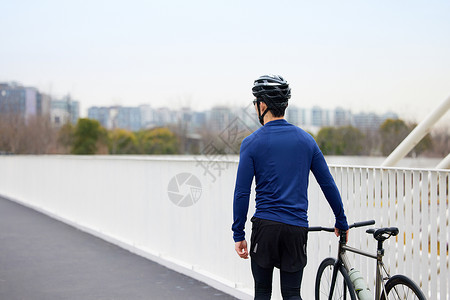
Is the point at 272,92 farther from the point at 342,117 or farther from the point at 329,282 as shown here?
the point at 342,117

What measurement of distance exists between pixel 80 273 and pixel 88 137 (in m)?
56.5

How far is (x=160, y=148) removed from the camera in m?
59.0

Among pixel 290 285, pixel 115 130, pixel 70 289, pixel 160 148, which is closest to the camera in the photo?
pixel 290 285

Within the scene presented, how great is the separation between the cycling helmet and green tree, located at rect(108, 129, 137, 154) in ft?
187

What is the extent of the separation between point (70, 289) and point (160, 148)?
170 ft

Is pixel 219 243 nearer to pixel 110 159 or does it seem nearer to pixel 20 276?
pixel 20 276

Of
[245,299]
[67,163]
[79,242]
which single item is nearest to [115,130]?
[67,163]

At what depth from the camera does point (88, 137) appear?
63469mm

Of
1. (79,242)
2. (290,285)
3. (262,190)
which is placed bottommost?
(79,242)

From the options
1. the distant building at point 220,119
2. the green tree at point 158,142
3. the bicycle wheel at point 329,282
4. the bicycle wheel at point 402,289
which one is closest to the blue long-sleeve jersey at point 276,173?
the bicycle wheel at point 402,289

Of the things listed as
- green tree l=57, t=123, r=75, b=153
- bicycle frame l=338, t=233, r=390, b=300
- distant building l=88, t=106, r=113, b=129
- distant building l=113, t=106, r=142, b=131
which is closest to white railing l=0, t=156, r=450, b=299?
bicycle frame l=338, t=233, r=390, b=300

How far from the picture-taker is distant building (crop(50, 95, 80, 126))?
7281 cm

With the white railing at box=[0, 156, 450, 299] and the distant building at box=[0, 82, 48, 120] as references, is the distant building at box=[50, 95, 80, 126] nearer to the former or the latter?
the distant building at box=[0, 82, 48, 120]

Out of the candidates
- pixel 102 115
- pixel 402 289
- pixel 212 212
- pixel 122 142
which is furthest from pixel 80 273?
pixel 102 115
